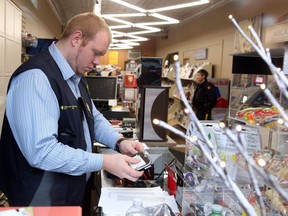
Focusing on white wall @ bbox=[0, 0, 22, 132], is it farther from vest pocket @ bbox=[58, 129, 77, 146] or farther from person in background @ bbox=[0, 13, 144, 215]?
vest pocket @ bbox=[58, 129, 77, 146]

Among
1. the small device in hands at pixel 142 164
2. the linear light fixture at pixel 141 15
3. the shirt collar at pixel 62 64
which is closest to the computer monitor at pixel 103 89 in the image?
the linear light fixture at pixel 141 15

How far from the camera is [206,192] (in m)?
1.18

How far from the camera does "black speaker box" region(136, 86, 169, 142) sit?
247 centimetres

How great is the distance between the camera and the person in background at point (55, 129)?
1268 millimetres

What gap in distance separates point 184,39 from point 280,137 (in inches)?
366

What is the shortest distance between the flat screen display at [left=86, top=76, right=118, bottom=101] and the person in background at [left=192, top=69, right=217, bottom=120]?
99.9 inches

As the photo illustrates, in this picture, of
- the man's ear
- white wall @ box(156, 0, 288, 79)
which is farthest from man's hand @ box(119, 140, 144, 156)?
white wall @ box(156, 0, 288, 79)

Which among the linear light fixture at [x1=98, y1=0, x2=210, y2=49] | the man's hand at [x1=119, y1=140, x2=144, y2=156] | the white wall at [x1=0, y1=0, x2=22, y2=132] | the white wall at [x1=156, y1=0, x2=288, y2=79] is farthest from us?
the linear light fixture at [x1=98, y1=0, x2=210, y2=49]

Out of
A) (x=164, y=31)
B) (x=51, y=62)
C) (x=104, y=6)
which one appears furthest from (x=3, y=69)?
(x=164, y=31)

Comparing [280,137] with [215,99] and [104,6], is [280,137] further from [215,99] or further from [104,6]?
[104,6]

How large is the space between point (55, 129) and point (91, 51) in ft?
1.47

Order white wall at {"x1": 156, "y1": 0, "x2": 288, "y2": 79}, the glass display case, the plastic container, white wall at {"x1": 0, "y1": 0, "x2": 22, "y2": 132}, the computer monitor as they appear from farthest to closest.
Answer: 1. white wall at {"x1": 156, "y1": 0, "x2": 288, "y2": 79}
2. the computer monitor
3. white wall at {"x1": 0, "y1": 0, "x2": 22, "y2": 132}
4. the plastic container
5. the glass display case

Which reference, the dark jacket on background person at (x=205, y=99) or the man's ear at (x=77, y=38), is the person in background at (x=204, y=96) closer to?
the dark jacket on background person at (x=205, y=99)

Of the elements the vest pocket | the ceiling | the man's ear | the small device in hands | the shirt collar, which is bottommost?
the small device in hands
